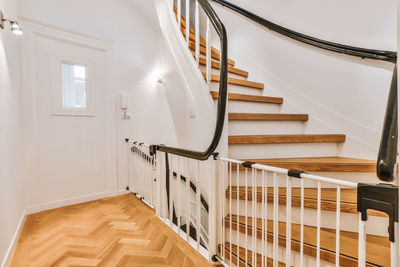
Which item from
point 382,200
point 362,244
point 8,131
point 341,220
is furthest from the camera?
point 8,131

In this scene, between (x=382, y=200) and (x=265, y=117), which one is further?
(x=265, y=117)

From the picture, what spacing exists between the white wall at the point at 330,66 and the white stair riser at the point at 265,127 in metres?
0.16

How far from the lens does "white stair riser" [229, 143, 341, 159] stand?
5.68 ft

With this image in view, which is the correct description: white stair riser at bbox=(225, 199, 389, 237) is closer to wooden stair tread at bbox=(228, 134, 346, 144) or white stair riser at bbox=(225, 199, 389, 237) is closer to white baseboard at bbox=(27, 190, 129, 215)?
wooden stair tread at bbox=(228, 134, 346, 144)

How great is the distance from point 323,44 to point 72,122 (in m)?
3.24

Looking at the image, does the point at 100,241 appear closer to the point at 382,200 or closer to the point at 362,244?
the point at 362,244

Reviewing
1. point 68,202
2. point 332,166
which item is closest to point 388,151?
point 332,166

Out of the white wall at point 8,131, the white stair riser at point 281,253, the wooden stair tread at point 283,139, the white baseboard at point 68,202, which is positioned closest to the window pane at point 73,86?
the white wall at point 8,131

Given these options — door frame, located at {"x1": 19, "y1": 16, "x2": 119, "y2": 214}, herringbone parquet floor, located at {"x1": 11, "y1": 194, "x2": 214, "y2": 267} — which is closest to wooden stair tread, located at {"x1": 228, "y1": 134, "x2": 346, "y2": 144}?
herringbone parquet floor, located at {"x1": 11, "y1": 194, "x2": 214, "y2": 267}

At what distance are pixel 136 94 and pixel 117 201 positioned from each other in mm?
1722

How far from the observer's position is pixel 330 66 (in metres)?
2.07

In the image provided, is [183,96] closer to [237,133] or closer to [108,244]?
[237,133]

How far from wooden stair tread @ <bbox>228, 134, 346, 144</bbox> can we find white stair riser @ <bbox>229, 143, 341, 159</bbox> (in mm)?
43

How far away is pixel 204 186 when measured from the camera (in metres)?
1.81
